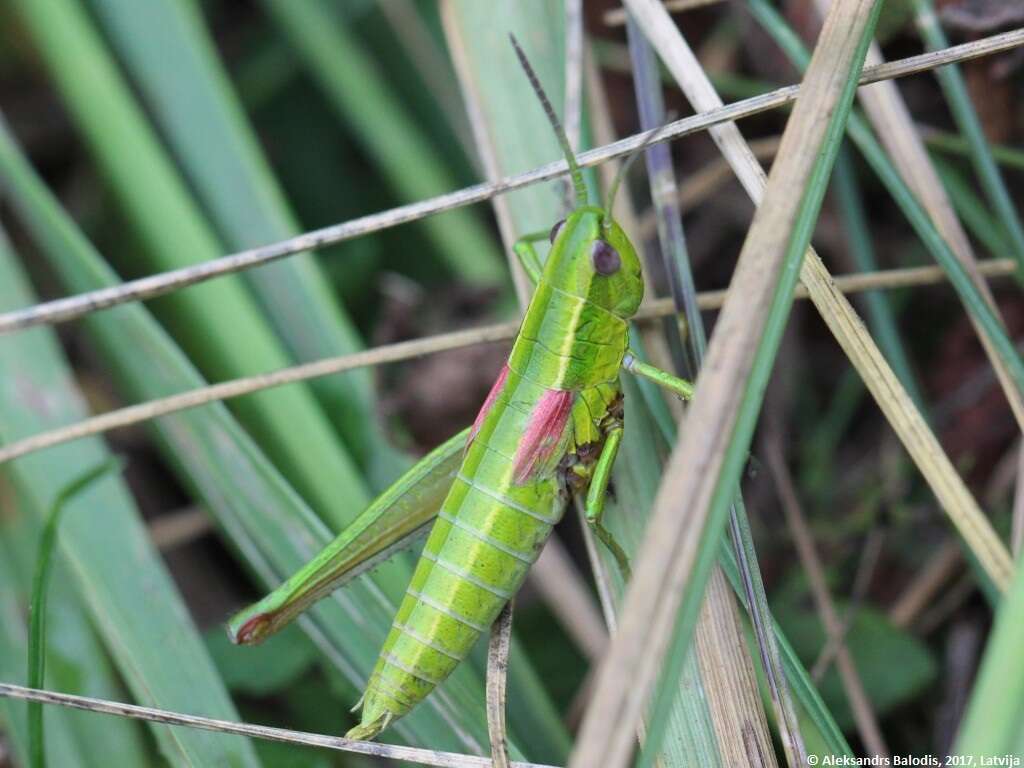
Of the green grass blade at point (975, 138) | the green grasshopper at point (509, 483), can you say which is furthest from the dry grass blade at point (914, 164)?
the green grasshopper at point (509, 483)

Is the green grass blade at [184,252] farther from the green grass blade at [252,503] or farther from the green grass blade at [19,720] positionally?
the green grass blade at [19,720]

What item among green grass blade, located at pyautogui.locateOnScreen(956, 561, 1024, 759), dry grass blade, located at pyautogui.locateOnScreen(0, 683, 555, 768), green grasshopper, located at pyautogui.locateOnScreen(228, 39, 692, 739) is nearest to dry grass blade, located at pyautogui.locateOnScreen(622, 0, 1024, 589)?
green grasshopper, located at pyautogui.locateOnScreen(228, 39, 692, 739)

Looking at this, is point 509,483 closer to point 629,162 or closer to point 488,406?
point 488,406

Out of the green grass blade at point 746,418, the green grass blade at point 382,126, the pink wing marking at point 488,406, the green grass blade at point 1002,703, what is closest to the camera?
the green grass blade at point 1002,703

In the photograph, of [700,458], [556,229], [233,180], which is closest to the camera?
[700,458]

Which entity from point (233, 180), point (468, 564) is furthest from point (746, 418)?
point (233, 180)

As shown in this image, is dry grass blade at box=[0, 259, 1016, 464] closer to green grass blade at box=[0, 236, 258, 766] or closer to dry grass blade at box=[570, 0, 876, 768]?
green grass blade at box=[0, 236, 258, 766]
